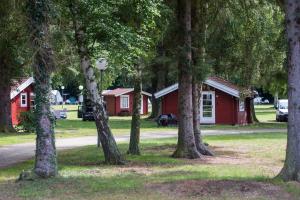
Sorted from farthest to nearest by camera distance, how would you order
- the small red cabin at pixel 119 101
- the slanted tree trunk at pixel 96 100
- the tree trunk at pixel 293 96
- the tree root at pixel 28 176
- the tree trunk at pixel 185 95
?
the small red cabin at pixel 119 101, the tree trunk at pixel 185 95, the slanted tree trunk at pixel 96 100, the tree root at pixel 28 176, the tree trunk at pixel 293 96

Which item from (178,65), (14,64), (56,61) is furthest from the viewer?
(14,64)

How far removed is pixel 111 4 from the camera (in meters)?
16.2

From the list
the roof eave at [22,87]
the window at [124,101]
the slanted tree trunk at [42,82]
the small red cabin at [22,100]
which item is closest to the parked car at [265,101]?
the window at [124,101]

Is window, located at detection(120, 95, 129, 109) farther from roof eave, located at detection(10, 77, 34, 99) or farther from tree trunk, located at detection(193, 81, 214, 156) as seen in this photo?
tree trunk, located at detection(193, 81, 214, 156)

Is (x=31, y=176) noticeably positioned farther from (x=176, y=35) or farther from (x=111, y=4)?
(x=176, y=35)

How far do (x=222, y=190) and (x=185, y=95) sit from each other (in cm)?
906

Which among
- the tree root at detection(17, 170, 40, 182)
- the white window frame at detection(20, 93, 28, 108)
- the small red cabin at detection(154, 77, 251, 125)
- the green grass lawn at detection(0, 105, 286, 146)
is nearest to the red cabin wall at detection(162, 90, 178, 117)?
the small red cabin at detection(154, 77, 251, 125)

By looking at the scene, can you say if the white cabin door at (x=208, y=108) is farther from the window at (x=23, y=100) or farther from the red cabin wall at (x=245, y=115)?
the window at (x=23, y=100)

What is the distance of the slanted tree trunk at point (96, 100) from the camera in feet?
55.1

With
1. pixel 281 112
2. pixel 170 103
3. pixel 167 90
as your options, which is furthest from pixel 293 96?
pixel 281 112

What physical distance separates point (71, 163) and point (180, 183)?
6.28m

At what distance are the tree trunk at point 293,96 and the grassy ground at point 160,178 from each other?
466mm

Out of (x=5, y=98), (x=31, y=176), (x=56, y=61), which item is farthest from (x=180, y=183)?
(x=5, y=98)

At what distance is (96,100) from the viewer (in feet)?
56.2
